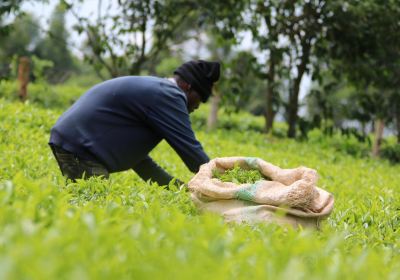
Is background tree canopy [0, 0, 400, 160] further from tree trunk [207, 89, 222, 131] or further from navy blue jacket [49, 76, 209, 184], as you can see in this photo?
navy blue jacket [49, 76, 209, 184]

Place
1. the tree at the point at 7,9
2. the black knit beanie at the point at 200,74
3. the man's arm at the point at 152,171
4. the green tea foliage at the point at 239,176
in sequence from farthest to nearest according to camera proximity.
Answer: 1. the tree at the point at 7,9
2. the man's arm at the point at 152,171
3. the black knit beanie at the point at 200,74
4. the green tea foliage at the point at 239,176

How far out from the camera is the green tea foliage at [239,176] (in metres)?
3.49

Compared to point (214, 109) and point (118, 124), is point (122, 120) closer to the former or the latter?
point (118, 124)

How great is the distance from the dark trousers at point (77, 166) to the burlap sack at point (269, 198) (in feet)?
2.84

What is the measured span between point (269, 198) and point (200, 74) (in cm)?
135

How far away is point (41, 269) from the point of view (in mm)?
1371

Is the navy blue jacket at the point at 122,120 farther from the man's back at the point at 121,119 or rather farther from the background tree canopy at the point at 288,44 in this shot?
the background tree canopy at the point at 288,44

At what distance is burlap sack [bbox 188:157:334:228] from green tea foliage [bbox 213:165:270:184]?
7 cm

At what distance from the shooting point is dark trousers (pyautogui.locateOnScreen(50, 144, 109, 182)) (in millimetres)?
4055

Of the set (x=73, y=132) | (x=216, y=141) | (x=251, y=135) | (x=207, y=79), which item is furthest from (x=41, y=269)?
(x=251, y=135)

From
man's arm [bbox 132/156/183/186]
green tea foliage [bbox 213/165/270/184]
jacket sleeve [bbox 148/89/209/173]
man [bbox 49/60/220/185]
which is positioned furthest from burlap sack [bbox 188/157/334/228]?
man's arm [bbox 132/156/183/186]

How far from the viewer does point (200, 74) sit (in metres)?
4.26

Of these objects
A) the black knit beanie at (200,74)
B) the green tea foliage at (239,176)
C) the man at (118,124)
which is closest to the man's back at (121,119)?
the man at (118,124)

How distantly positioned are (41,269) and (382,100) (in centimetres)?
1346
